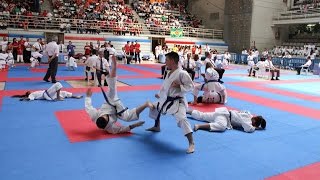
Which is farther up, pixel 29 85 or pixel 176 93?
pixel 176 93

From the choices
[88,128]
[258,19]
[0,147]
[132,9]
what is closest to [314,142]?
[88,128]

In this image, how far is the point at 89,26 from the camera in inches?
938

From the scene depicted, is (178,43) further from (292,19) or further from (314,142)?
→ (314,142)

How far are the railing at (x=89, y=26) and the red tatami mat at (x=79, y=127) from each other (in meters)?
17.6

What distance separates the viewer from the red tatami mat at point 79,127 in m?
5.01

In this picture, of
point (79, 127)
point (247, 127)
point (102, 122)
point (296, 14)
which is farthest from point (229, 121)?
point (296, 14)

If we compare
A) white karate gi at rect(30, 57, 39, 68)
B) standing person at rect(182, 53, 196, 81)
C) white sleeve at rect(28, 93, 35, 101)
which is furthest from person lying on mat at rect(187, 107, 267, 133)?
white karate gi at rect(30, 57, 39, 68)

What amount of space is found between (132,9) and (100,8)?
454cm

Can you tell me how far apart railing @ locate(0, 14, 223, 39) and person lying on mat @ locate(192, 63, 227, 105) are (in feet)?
57.7

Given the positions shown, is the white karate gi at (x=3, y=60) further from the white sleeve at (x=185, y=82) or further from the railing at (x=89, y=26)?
the white sleeve at (x=185, y=82)

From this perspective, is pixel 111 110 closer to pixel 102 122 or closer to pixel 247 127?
pixel 102 122

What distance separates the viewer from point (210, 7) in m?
32.9

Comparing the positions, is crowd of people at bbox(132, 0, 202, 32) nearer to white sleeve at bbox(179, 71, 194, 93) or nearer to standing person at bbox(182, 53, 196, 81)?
standing person at bbox(182, 53, 196, 81)

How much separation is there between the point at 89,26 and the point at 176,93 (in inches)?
820
